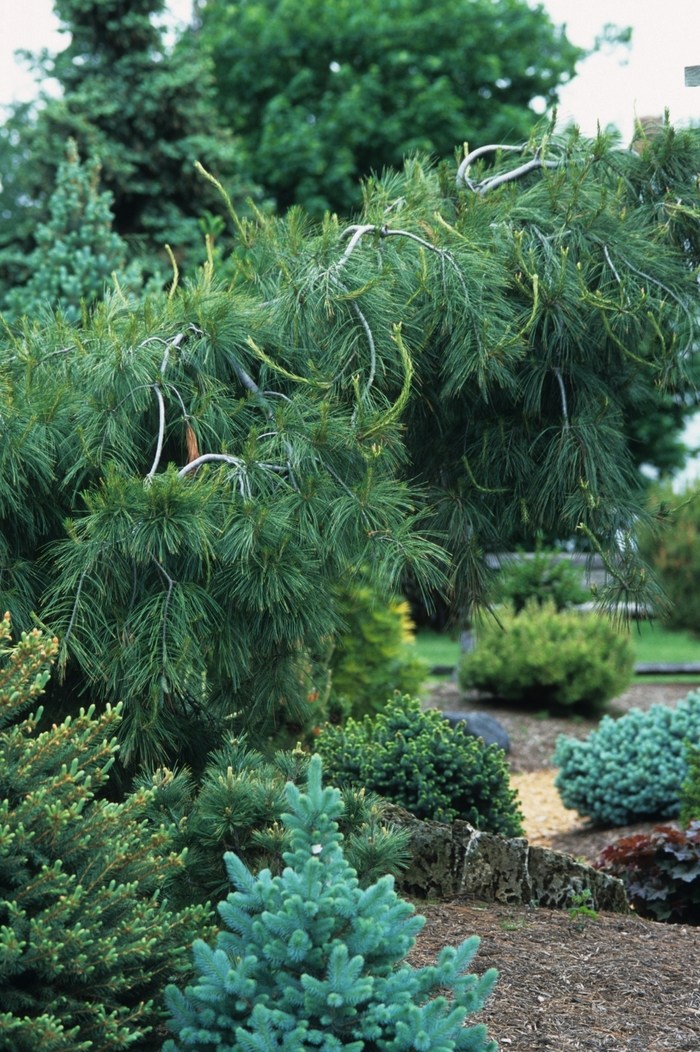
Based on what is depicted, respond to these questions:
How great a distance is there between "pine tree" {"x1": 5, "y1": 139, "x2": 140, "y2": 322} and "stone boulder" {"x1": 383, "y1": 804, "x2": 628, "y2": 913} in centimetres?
507

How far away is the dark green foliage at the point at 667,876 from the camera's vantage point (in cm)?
446

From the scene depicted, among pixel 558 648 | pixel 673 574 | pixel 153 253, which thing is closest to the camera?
pixel 558 648

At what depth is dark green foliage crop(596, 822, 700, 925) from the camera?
446 centimetres

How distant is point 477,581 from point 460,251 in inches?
46.0

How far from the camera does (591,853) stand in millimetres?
6520

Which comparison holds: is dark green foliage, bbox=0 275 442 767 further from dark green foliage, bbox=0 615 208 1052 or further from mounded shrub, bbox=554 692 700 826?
mounded shrub, bbox=554 692 700 826

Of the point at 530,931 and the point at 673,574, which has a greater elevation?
the point at 673,574

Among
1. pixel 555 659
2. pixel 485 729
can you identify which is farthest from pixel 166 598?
pixel 555 659

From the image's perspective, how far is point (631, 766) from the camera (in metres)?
6.75

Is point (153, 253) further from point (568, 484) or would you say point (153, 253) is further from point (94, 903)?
point (94, 903)

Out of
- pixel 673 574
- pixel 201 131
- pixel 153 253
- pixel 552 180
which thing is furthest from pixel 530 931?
pixel 673 574

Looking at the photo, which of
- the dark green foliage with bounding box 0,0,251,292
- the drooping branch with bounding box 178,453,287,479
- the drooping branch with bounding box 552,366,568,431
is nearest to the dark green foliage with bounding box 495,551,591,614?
the dark green foliage with bounding box 0,0,251,292

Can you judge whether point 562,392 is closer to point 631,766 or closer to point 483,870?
point 483,870

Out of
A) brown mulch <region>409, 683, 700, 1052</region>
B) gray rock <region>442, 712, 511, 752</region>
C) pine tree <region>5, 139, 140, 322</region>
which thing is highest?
pine tree <region>5, 139, 140, 322</region>
